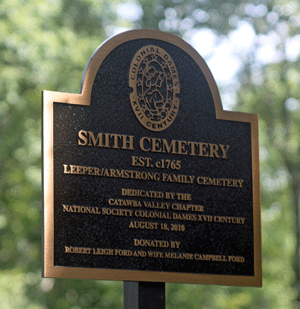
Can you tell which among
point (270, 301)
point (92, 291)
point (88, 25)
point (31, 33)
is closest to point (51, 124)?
point (31, 33)

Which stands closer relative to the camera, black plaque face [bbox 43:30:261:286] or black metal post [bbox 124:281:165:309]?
black plaque face [bbox 43:30:261:286]

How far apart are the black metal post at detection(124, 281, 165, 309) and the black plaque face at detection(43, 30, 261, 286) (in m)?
0.12

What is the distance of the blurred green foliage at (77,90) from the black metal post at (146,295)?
26.5 feet

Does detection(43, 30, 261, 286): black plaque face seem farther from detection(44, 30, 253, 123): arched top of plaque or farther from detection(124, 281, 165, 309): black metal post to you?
detection(124, 281, 165, 309): black metal post

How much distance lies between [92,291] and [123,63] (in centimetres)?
961

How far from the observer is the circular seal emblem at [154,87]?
17.5 ft

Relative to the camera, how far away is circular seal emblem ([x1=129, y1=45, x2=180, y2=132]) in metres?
5.34

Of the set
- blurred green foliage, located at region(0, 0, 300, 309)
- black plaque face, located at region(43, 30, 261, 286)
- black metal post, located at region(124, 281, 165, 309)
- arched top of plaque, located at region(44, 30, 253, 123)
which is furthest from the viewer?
blurred green foliage, located at region(0, 0, 300, 309)

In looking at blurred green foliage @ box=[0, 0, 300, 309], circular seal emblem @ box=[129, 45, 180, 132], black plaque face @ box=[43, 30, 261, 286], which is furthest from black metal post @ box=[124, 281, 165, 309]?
blurred green foliage @ box=[0, 0, 300, 309]

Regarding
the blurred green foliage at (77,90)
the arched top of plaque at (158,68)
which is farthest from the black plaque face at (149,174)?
the blurred green foliage at (77,90)

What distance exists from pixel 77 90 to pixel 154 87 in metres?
8.43

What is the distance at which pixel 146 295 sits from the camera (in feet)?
16.8

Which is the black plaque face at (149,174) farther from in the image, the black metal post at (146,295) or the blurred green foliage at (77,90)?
the blurred green foliage at (77,90)

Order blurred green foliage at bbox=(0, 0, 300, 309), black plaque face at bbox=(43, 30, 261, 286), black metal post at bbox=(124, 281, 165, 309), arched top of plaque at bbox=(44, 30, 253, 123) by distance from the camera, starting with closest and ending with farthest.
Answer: black plaque face at bbox=(43, 30, 261, 286)
black metal post at bbox=(124, 281, 165, 309)
arched top of plaque at bbox=(44, 30, 253, 123)
blurred green foliage at bbox=(0, 0, 300, 309)
